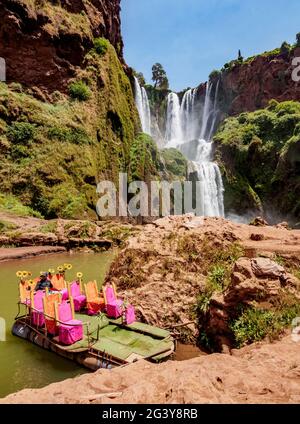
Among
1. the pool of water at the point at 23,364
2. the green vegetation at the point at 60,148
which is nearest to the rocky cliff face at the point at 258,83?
the green vegetation at the point at 60,148

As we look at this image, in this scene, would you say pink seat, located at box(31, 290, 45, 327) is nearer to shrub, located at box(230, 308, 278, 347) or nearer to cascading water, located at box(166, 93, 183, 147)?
shrub, located at box(230, 308, 278, 347)

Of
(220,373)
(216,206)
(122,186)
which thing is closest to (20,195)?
(122,186)

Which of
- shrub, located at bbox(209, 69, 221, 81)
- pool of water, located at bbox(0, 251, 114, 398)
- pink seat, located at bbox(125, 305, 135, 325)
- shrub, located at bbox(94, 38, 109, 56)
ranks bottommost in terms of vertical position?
pool of water, located at bbox(0, 251, 114, 398)

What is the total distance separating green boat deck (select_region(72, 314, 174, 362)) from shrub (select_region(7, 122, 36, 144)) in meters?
25.8

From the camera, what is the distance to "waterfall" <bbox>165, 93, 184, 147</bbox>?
6681 cm

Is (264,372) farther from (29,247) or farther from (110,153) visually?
(110,153)

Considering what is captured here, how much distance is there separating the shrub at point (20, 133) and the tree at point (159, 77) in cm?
4917

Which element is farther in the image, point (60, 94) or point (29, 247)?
point (60, 94)

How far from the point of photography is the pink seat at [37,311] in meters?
9.56

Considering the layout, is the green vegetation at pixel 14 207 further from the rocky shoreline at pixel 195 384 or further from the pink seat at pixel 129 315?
the rocky shoreline at pixel 195 384

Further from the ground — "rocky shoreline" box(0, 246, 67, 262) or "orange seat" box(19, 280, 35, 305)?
"orange seat" box(19, 280, 35, 305)

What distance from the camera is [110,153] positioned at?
127 ft

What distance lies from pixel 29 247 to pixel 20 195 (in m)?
7.09

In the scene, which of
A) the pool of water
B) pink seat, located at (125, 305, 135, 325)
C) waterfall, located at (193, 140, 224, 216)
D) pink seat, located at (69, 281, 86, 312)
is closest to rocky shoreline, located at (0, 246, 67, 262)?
the pool of water
